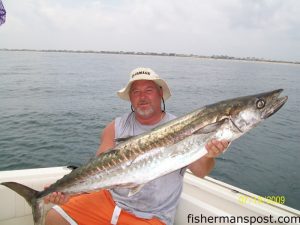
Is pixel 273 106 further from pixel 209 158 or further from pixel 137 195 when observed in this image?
pixel 137 195

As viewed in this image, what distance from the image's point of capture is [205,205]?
4.05m

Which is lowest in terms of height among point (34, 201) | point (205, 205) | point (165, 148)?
point (205, 205)

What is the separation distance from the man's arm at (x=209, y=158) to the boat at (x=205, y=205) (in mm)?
571

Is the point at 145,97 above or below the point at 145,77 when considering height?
below

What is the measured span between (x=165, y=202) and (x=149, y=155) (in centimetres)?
80

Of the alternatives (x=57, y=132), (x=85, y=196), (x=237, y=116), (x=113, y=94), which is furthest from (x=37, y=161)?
(x=113, y=94)

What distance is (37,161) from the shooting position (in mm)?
10359

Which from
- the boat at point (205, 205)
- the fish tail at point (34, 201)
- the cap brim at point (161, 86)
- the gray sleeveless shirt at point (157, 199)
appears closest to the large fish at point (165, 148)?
the fish tail at point (34, 201)

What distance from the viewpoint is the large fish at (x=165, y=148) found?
9.81ft

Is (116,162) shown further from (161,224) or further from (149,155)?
(161,224)

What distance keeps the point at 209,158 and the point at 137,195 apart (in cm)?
96

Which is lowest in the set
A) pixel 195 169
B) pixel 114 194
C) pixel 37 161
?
pixel 37 161

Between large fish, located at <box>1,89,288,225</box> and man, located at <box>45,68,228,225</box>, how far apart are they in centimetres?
30

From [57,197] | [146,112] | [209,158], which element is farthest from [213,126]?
[57,197]
